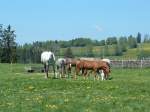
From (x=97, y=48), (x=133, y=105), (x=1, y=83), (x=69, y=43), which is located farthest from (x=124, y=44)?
(x=133, y=105)

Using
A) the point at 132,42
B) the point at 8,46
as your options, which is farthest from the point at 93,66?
the point at 132,42

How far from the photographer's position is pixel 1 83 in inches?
1230

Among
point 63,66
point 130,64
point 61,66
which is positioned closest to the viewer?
point 61,66

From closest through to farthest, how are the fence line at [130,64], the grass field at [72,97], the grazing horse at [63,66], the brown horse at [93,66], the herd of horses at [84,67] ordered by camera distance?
the grass field at [72,97] < the herd of horses at [84,67] < the brown horse at [93,66] < the grazing horse at [63,66] < the fence line at [130,64]

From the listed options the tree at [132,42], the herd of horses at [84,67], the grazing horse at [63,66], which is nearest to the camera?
the herd of horses at [84,67]

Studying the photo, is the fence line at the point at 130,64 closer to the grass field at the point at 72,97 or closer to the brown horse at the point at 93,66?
the brown horse at the point at 93,66

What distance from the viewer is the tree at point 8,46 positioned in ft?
349

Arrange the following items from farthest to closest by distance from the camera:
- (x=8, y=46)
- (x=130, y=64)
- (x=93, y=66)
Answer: (x=8, y=46)
(x=130, y=64)
(x=93, y=66)

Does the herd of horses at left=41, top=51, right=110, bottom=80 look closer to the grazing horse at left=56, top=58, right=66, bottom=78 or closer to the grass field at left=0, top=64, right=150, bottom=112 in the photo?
the grazing horse at left=56, top=58, right=66, bottom=78

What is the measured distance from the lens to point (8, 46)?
111688 mm

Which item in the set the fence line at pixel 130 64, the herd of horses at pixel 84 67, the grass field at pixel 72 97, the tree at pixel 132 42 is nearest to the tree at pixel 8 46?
the fence line at pixel 130 64

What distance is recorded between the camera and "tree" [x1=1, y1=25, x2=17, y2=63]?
10630cm

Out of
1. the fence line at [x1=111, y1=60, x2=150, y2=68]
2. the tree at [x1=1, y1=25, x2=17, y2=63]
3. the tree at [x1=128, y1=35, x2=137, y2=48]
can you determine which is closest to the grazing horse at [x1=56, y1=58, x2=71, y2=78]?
the fence line at [x1=111, y1=60, x2=150, y2=68]

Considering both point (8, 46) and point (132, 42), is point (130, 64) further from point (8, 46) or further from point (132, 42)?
point (132, 42)
